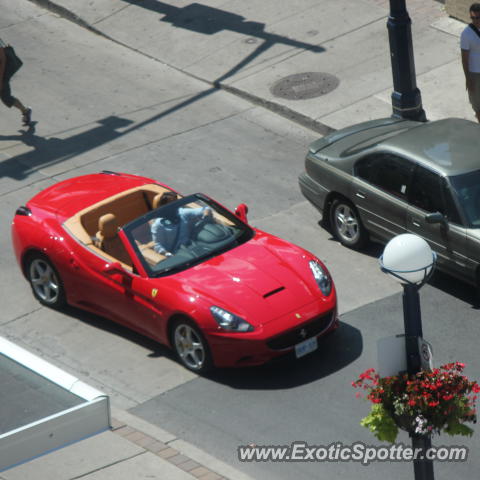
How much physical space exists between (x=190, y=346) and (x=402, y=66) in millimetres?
6374

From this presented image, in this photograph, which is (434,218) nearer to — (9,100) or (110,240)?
(110,240)

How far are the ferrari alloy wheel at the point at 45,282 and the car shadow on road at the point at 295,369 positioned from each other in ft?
7.28

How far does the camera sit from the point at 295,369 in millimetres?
11602

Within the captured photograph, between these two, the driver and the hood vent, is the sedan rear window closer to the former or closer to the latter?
the driver

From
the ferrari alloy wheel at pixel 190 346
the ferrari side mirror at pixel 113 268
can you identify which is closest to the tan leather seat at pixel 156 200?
the ferrari side mirror at pixel 113 268

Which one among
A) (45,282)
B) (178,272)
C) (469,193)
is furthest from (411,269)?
(45,282)

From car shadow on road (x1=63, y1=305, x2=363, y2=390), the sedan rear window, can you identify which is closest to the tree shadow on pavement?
the sedan rear window

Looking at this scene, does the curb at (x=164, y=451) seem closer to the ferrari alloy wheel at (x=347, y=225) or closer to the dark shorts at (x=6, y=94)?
the ferrari alloy wheel at (x=347, y=225)

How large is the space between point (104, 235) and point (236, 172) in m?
3.93

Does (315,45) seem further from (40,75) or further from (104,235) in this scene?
(104,235)

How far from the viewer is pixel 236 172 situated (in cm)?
1608

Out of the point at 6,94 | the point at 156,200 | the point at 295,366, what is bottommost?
the point at 295,366

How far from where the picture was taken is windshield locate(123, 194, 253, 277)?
11945 millimetres

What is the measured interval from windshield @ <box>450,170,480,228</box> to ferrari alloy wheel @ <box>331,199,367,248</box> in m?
1.57
